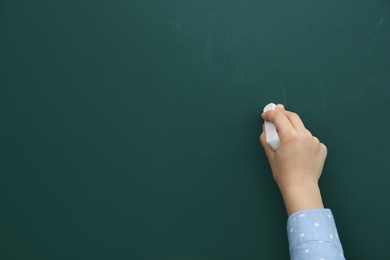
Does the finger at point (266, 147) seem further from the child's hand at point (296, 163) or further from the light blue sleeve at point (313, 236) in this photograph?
the light blue sleeve at point (313, 236)

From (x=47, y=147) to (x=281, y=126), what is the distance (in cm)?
46

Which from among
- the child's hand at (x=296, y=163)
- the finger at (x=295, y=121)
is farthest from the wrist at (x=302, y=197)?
the finger at (x=295, y=121)

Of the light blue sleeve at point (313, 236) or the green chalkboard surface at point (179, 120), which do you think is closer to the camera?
the light blue sleeve at point (313, 236)

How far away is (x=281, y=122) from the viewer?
816mm

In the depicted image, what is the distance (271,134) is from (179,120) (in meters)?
0.18

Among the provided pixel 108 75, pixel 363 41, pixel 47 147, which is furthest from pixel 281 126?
pixel 47 147

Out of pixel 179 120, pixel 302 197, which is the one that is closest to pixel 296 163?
pixel 302 197

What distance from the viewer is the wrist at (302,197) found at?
0.79 m

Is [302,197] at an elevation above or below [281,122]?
below

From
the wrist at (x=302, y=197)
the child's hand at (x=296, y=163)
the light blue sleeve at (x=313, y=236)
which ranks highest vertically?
→ the child's hand at (x=296, y=163)

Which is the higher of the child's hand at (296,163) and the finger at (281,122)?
the finger at (281,122)

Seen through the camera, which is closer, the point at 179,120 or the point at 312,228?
the point at 312,228

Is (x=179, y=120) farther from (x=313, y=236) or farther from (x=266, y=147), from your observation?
(x=313, y=236)

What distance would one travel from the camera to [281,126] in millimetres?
814
